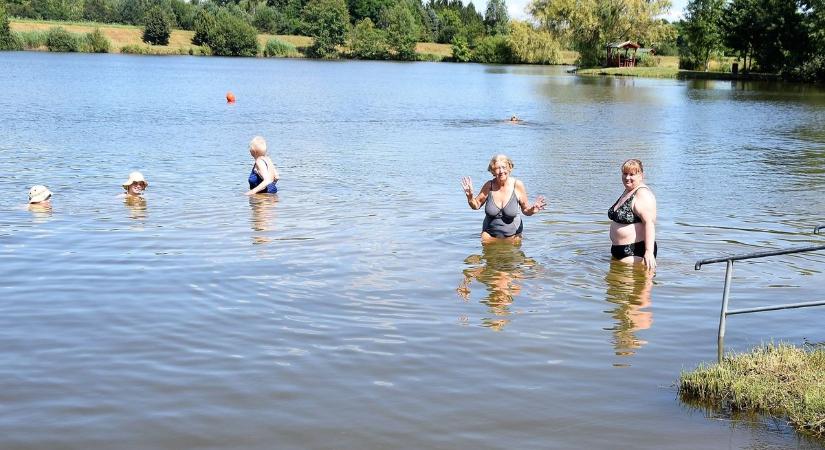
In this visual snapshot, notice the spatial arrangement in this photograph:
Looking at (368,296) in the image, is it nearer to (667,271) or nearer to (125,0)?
(667,271)

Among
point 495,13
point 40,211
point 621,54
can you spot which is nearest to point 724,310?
point 40,211

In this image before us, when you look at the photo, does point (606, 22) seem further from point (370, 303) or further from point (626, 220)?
point (370, 303)

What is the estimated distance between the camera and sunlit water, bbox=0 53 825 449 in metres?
5.67

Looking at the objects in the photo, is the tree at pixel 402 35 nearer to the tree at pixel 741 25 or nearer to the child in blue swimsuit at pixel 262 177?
the tree at pixel 741 25

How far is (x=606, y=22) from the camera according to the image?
8838 centimetres

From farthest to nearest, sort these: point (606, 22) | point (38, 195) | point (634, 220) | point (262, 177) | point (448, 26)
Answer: point (448, 26), point (606, 22), point (262, 177), point (38, 195), point (634, 220)

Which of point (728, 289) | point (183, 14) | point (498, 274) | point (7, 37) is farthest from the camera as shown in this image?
point (183, 14)

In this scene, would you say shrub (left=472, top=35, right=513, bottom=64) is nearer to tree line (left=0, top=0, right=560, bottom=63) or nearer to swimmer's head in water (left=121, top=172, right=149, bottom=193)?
tree line (left=0, top=0, right=560, bottom=63)

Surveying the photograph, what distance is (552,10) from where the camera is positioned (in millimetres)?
93000

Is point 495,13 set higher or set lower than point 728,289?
higher

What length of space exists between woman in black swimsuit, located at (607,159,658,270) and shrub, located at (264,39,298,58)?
123 meters

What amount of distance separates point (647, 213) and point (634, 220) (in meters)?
0.33

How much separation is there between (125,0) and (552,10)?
87.9m

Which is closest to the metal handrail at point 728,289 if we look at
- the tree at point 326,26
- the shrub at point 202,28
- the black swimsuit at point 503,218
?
the black swimsuit at point 503,218
